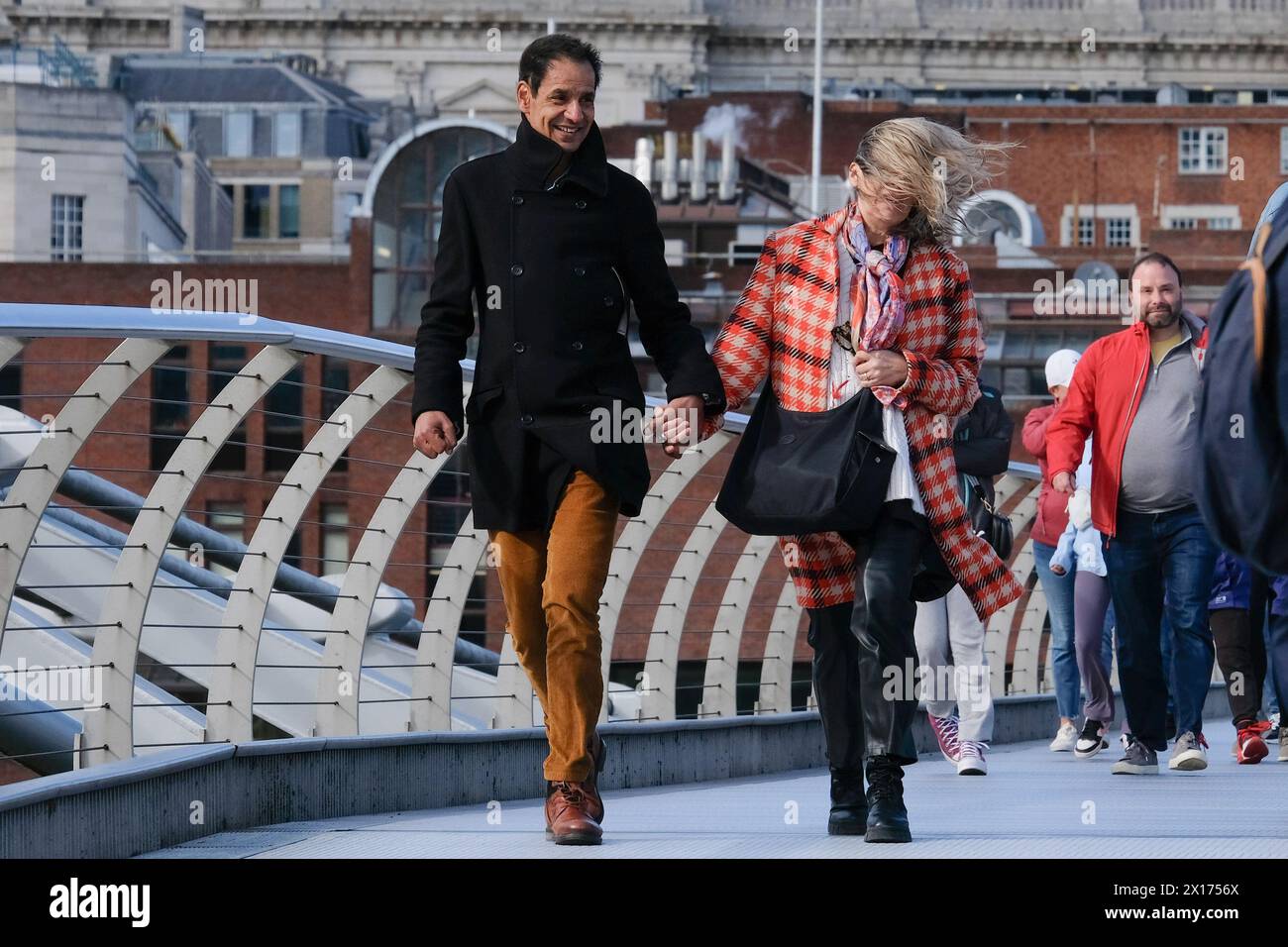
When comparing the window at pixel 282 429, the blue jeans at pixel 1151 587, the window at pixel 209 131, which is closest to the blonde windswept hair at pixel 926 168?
the blue jeans at pixel 1151 587

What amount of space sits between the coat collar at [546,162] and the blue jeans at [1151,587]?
9.86 ft

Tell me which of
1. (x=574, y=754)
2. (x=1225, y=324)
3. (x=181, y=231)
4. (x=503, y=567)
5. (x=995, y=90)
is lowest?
(x=574, y=754)

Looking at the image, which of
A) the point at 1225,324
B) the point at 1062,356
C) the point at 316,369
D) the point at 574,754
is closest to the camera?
the point at 1225,324

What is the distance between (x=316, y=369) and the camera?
52.0 metres

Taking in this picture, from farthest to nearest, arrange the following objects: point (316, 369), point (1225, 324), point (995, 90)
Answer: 1. point (995, 90)
2. point (316, 369)
3. point (1225, 324)

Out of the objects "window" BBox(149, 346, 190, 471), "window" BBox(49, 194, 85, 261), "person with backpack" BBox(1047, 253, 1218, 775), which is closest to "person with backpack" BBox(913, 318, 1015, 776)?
"person with backpack" BBox(1047, 253, 1218, 775)

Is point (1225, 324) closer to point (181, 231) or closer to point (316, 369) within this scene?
point (316, 369)

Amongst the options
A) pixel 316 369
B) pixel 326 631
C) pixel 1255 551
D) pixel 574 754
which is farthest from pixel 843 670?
pixel 316 369

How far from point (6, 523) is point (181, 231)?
66.0m

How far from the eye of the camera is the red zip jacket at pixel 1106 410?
26.8ft

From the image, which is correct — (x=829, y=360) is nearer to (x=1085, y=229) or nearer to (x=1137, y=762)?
(x=1137, y=762)

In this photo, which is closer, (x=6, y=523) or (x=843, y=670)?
(x=6, y=523)

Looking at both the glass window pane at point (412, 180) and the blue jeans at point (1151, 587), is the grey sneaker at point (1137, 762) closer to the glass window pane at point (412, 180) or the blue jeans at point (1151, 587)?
the blue jeans at point (1151, 587)

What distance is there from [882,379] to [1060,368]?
5010 mm
